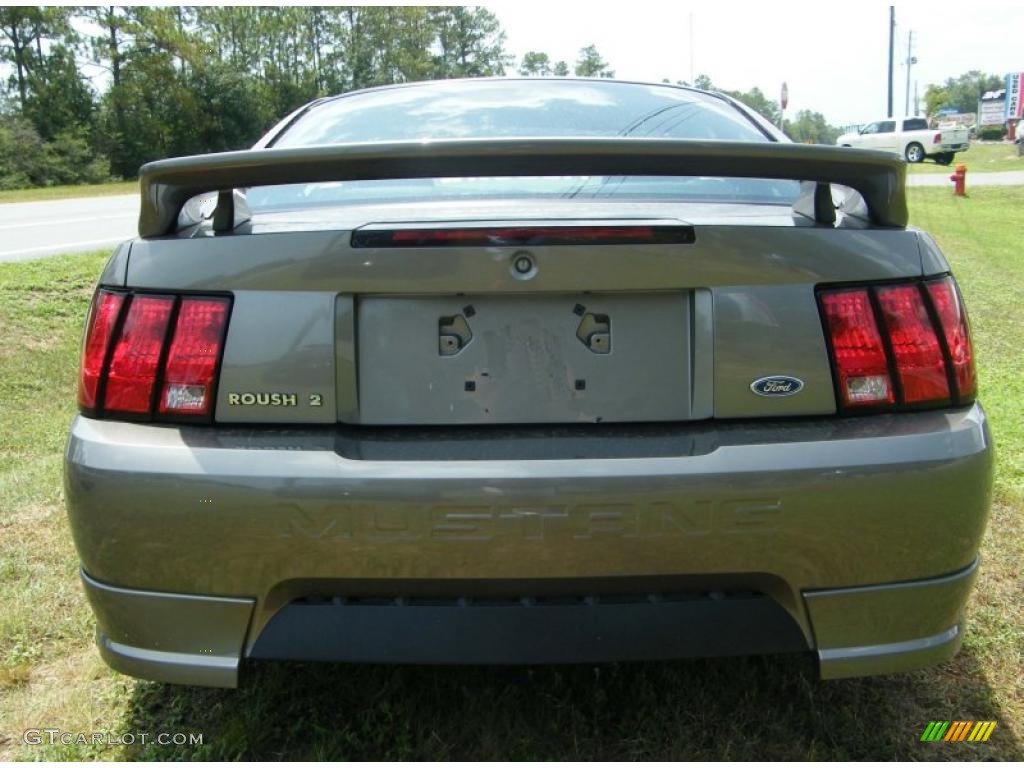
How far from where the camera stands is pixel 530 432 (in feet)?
5.63

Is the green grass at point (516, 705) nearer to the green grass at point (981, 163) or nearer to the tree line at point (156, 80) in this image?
the green grass at point (981, 163)

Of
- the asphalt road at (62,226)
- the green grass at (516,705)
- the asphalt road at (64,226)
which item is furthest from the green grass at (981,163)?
the green grass at (516,705)

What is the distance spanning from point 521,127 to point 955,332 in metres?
1.43

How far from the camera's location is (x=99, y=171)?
127 feet

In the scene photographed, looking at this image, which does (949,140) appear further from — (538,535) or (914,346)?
(538,535)

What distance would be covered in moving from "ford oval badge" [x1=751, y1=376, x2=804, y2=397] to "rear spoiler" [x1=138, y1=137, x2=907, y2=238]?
0.37 meters

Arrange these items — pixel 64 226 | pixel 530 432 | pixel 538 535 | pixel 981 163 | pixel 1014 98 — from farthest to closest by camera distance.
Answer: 1. pixel 1014 98
2. pixel 981 163
3. pixel 64 226
4. pixel 530 432
5. pixel 538 535

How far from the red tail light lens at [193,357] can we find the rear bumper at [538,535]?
6cm

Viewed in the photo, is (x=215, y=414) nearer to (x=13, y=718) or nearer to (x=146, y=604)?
(x=146, y=604)

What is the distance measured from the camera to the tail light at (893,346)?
1.71 meters

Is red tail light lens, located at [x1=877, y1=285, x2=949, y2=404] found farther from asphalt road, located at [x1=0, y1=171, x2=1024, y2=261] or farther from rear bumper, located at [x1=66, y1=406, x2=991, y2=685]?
asphalt road, located at [x1=0, y1=171, x2=1024, y2=261]

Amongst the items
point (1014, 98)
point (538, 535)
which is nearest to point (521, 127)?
point (538, 535)

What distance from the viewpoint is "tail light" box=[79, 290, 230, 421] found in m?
1.72

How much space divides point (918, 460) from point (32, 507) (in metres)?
3.35
